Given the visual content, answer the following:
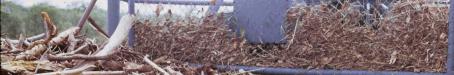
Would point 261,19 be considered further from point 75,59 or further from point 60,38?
point 75,59

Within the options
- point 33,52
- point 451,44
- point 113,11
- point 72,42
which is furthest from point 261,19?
point 33,52

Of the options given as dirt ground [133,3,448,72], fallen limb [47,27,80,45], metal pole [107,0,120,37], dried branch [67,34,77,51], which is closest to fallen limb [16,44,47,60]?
fallen limb [47,27,80,45]

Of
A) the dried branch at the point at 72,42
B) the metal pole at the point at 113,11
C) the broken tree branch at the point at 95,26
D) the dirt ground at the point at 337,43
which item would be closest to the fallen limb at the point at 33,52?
the dried branch at the point at 72,42

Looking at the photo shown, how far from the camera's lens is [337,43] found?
11.8ft

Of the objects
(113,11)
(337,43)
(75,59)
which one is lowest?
(337,43)

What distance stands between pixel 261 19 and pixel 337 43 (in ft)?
1.56

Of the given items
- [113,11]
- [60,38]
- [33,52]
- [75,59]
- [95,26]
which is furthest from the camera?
[113,11]

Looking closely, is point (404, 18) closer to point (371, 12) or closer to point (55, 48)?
point (371, 12)

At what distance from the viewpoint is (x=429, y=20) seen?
3500 mm

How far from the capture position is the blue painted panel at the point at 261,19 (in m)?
3.63

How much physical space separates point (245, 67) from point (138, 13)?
34.6 inches

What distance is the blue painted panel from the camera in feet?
11.9

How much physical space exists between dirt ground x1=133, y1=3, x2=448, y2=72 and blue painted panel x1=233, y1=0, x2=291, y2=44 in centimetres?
5

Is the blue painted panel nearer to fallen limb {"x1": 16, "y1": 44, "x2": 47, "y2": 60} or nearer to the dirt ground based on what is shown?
the dirt ground
